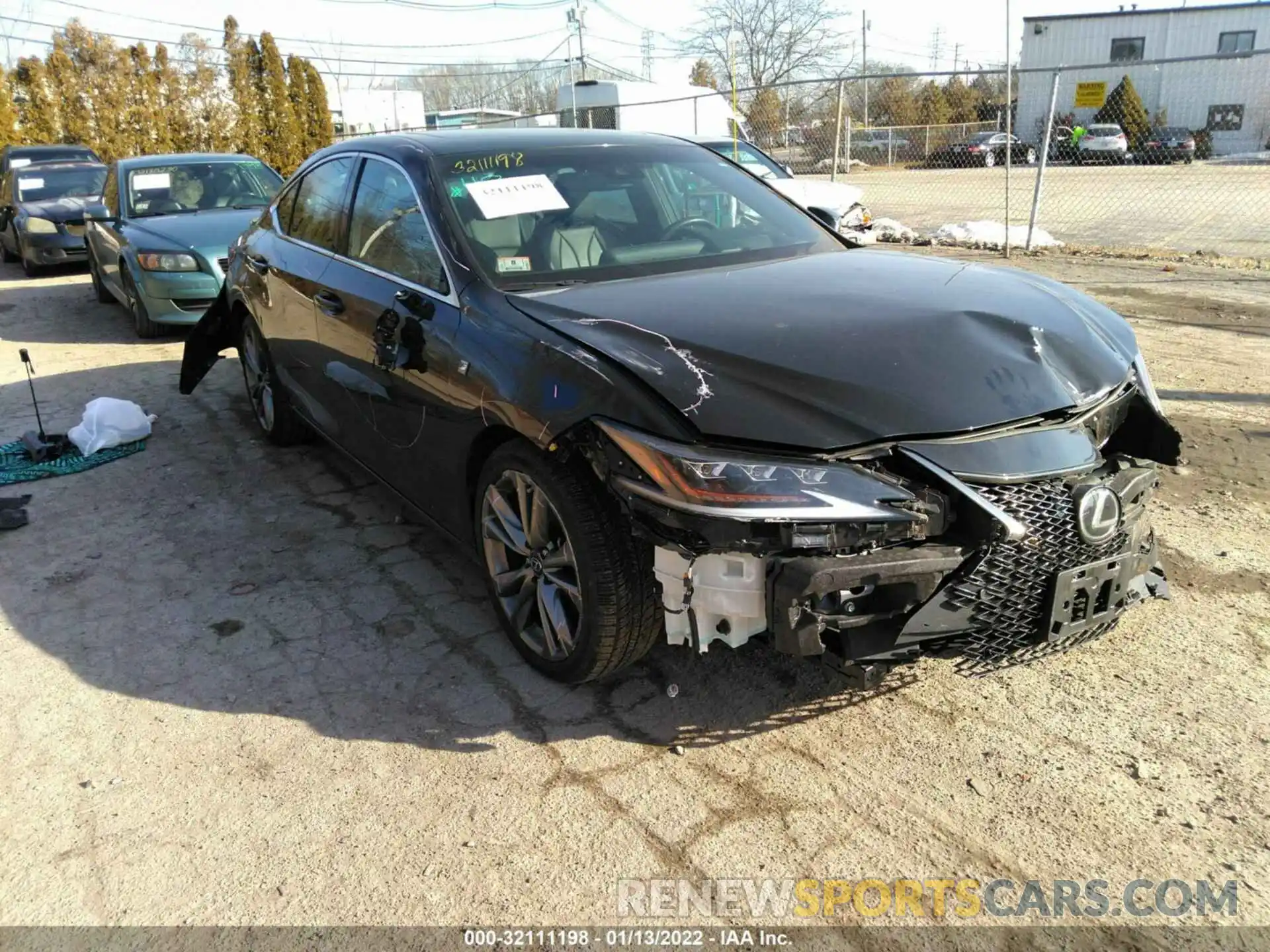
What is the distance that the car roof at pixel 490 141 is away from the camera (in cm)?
A: 392

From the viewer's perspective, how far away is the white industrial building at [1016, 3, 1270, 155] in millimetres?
35000

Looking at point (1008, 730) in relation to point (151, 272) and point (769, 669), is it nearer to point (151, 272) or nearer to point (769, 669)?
point (769, 669)

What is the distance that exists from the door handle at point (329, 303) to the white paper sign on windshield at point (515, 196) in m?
0.84

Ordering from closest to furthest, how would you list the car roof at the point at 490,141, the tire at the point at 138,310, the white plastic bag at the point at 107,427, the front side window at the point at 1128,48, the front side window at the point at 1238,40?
the car roof at the point at 490,141 → the white plastic bag at the point at 107,427 → the tire at the point at 138,310 → the front side window at the point at 1238,40 → the front side window at the point at 1128,48

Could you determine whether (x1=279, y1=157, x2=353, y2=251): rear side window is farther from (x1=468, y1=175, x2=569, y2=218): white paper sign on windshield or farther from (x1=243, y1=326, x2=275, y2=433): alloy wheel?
(x1=468, y1=175, x2=569, y2=218): white paper sign on windshield

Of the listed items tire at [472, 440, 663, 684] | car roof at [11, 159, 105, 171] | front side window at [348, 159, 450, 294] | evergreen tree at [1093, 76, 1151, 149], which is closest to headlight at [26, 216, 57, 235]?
car roof at [11, 159, 105, 171]

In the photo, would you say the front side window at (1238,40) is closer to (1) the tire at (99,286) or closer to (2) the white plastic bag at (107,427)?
(1) the tire at (99,286)

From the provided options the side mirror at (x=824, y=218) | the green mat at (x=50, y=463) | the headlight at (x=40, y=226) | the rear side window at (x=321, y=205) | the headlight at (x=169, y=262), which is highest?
the rear side window at (x=321, y=205)

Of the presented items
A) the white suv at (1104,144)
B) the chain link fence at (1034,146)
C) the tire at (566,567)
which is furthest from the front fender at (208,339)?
the white suv at (1104,144)

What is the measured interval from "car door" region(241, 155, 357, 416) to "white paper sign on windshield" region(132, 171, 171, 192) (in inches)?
207

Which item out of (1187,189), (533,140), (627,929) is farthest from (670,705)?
(1187,189)

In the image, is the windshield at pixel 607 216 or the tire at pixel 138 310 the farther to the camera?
the tire at pixel 138 310

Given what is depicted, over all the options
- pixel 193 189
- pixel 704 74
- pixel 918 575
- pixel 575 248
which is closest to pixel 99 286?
pixel 193 189

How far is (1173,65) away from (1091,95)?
1412 inches
